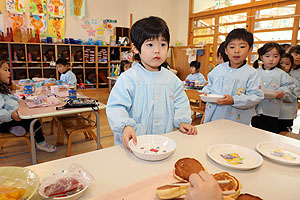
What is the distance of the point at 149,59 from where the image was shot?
1.09 metres

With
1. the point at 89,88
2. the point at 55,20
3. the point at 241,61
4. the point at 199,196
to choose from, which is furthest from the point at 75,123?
the point at 55,20

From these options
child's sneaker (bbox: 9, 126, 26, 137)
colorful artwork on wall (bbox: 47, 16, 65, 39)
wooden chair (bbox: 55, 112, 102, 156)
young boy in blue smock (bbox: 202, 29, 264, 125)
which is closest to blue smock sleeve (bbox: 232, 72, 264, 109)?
young boy in blue smock (bbox: 202, 29, 264, 125)

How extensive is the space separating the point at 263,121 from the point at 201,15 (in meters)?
5.56

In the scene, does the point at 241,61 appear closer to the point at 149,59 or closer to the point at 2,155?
the point at 149,59

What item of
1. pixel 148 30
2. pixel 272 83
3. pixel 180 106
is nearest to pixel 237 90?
pixel 180 106

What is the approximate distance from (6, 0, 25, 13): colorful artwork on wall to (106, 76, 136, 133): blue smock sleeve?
664 centimetres

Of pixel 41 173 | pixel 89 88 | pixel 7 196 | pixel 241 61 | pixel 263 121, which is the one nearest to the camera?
pixel 7 196

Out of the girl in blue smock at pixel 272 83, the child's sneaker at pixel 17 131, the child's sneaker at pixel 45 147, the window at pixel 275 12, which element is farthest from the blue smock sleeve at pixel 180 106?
the window at pixel 275 12

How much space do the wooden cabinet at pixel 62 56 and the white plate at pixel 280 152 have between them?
5.97 m

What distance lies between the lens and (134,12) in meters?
7.41

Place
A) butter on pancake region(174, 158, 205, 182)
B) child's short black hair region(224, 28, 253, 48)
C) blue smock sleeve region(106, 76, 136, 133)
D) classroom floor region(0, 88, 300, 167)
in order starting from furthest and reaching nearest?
classroom floor region(0, 88, 300, 167), child's short black hair region(224, 28, 253, 48), blue smock sleeve region(106, 76, 136, 133), butter on pancake region(174, 158, 205, 182)

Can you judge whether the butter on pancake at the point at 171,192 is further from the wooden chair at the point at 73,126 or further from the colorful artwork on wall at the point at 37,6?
the colorful artwork on wall at the point at 37,6

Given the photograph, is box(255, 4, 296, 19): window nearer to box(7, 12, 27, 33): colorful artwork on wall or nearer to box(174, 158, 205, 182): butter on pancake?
box(174, 158, 205, 182): butter on pancake

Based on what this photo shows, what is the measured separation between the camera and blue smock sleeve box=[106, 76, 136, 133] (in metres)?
0.99
